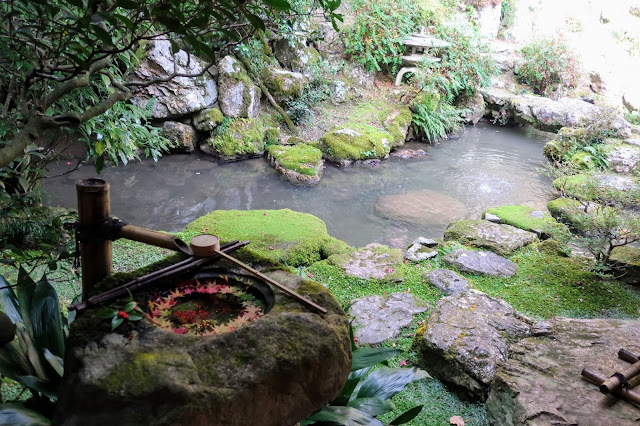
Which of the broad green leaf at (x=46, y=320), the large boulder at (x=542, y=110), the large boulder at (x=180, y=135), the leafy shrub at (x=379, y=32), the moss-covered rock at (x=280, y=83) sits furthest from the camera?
the leafy shrub at (x=379, y=32)

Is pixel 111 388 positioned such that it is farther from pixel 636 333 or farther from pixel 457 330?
pixel 636 333

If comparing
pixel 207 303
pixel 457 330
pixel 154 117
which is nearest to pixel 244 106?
pixel 154 117

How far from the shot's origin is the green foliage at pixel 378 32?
1272 cm

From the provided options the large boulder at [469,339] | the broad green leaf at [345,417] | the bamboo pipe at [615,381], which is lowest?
the large boulder at [469,339]

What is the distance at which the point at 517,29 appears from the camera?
17953 millimetres

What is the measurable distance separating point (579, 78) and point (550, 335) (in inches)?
583

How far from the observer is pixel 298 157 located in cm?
916

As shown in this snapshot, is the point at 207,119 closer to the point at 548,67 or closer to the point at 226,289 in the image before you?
the point at 226,289

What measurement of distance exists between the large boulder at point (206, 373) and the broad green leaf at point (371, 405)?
58cm

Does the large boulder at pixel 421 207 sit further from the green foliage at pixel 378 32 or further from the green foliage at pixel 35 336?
the green foliage at pixel 35 336

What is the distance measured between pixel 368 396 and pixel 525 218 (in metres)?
5.10

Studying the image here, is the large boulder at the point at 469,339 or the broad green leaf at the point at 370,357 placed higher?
the broad green leaf at the point at 370,357

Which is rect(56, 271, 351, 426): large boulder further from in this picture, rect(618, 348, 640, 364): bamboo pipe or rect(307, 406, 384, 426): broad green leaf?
rect(618, 348, 640, 364): bamboo pipe

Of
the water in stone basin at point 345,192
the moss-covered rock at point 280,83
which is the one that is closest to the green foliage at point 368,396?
the water in stone basin at point 345,192
